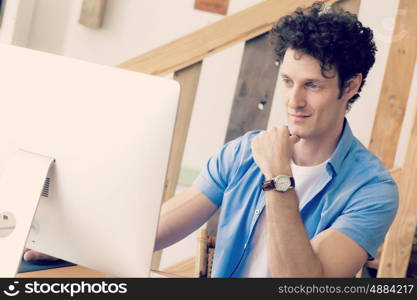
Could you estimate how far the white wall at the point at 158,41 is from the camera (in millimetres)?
3094

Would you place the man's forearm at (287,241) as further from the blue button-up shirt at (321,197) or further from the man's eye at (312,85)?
the man's eye at (312,85)

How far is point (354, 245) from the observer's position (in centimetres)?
166

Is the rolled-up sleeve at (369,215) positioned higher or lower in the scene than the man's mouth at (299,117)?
lower

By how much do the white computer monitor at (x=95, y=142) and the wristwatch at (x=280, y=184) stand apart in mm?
517

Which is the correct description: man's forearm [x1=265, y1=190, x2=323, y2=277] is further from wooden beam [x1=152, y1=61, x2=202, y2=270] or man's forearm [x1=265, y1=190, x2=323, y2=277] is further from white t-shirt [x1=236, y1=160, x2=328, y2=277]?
wooden beam [x1=152, y1=61, x2=202, y2=270]

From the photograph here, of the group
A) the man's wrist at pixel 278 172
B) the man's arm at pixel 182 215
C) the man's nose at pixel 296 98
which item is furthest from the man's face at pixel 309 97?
the man's arm at pixel 182 215

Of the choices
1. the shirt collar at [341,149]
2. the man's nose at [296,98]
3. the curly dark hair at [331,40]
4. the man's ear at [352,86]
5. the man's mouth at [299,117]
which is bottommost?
the shirt collar at [341,149]

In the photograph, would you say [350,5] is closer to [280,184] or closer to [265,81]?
[265,81]

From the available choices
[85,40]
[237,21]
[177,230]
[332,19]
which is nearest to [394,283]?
[177,230]

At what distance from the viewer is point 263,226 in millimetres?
1822

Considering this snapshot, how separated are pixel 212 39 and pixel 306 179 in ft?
2.68

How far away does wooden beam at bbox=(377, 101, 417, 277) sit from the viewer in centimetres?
229

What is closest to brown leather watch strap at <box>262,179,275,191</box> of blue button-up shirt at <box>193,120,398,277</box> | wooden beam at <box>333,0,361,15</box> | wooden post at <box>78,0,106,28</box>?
blue button-up shirt at <box>193,120,398,277</box>

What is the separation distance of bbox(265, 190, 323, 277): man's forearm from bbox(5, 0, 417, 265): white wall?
1.42 metres
